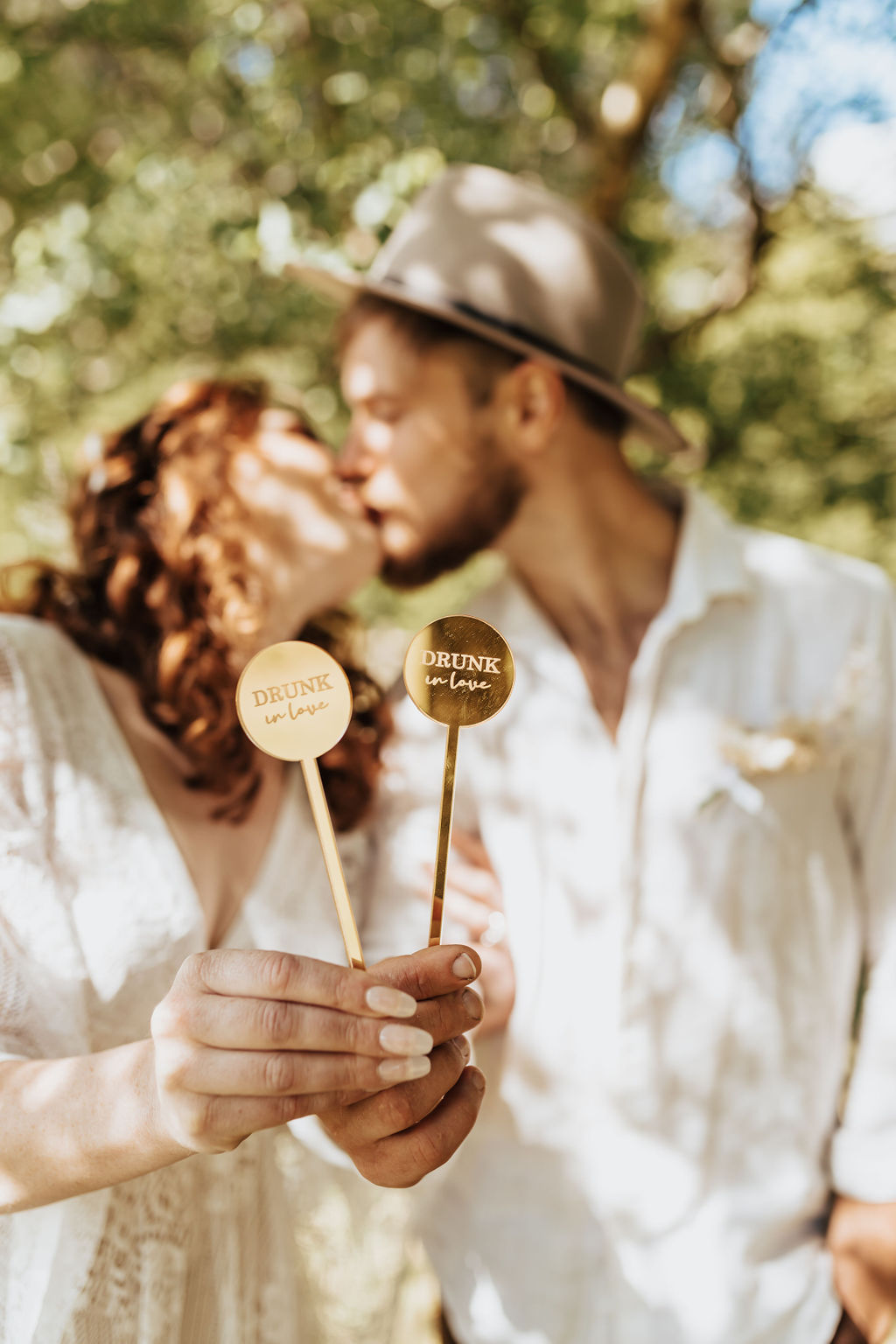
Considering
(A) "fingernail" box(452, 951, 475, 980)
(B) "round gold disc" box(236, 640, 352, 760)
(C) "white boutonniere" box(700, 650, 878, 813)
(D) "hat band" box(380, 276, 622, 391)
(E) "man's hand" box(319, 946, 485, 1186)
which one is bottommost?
(C) "white boutonniere" box(700, 650, 878, 813)

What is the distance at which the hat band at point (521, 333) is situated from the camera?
2146 mm

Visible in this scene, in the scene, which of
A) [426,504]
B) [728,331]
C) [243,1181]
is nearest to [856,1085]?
[243,1181]

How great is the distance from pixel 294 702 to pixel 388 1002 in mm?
378

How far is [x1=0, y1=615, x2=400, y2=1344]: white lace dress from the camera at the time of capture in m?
1.45

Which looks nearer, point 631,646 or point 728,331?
point 631,646

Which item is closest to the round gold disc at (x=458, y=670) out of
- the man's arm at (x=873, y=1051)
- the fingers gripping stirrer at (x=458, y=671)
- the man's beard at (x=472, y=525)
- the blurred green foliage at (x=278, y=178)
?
the fingers gripping stirrer at (x=458, y=671)

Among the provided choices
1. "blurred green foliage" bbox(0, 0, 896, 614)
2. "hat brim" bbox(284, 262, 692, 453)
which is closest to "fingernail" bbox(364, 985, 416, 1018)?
"hat brim" bbox(284, 262, 692, 453)

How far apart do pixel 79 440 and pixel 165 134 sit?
1119mm

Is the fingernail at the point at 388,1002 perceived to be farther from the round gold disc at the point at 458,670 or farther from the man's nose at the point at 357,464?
the man's nose at the point at 357,464

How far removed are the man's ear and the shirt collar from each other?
1.09ft

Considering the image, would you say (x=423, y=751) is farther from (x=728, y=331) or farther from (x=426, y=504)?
(x=728, y=331)

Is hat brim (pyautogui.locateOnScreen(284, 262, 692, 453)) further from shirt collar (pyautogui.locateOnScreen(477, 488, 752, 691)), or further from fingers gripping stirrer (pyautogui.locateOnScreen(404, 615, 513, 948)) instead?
fingers gripping stirrer (pyautogui.locateOnScreen(404, 615, 513, 948))

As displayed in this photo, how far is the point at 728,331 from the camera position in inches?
195

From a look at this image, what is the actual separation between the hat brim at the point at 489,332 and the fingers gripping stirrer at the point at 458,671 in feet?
3.47
